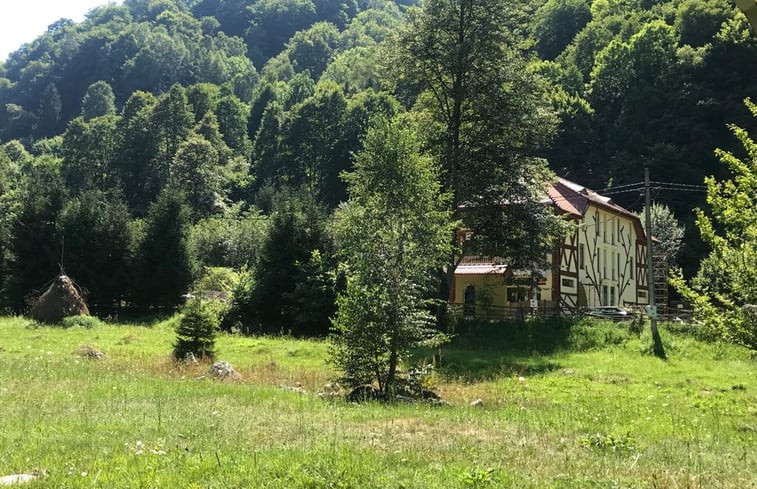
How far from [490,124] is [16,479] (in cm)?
2594

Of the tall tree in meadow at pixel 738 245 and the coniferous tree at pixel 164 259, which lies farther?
the coniferous tree at pixel 164 259

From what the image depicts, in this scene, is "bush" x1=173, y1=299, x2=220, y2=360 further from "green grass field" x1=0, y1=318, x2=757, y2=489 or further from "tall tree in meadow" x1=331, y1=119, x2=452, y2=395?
"tall tree in meadow" x1=331, y1=119, x2=452, y2=395

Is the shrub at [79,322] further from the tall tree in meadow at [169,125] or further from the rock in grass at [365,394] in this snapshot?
the tall tree in meadow at [169,125]

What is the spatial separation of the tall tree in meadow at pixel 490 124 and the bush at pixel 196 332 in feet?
43.5

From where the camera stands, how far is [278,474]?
18.9 feet

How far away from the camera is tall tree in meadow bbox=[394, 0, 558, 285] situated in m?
28.4

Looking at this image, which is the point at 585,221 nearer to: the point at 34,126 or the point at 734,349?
the point at 734,349

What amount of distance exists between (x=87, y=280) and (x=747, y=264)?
39.4m

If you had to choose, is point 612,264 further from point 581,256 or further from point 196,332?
point 196,332

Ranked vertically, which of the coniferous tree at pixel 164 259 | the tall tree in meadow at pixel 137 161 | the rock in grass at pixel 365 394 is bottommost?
the rock in grass at pixel 365 394

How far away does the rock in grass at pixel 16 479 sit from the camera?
550 centimetres

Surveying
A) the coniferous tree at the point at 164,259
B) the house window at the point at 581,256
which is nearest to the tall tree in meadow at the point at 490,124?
the house window at the point at 581,256

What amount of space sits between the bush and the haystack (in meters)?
15.2

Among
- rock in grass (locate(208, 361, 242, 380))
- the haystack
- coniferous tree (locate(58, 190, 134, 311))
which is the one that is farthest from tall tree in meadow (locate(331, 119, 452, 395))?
coniferous tree (locate(58, 190, 134, 311))
